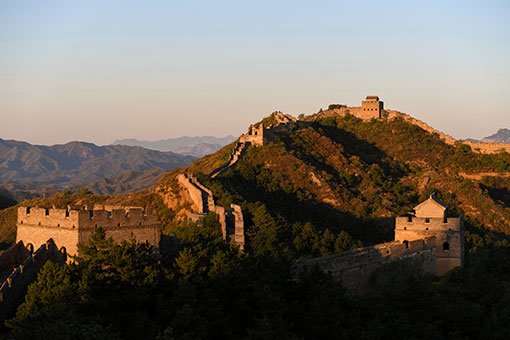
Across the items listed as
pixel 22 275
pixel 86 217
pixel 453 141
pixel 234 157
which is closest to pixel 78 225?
pixel 86 217

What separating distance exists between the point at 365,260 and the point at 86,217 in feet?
46.2

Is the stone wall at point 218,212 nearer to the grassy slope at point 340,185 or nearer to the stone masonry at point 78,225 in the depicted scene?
the grassy slope at point 340,185

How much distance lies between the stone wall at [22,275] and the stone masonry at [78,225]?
28 cm

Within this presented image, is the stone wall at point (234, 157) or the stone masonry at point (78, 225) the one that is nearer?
the stone masonry at point (78, 225)

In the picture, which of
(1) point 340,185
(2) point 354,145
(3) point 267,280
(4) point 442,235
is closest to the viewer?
(3) point 267,280

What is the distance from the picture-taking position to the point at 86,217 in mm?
21016

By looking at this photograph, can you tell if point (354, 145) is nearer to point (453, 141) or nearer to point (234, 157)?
point (453, 141)

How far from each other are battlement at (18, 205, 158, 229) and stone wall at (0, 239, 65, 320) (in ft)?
2.30

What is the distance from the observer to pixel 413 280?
30.8 meters

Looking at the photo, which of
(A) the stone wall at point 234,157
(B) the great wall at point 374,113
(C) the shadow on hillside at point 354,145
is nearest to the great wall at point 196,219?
(A) the stone wall at point 234,157

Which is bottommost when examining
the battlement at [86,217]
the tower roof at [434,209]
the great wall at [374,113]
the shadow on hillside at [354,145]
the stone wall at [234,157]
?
the battlement at [86,217]

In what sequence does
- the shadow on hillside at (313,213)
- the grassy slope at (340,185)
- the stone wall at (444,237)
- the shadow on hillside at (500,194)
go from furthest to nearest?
1. the shadow on hillside at (500,194)
2. the shadow on hillside at (313,213)
3. the grassy slope at (340,185)
4. the stone wall at (444,237)

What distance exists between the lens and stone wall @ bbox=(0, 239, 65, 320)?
1898cm

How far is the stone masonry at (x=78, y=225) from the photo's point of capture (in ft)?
69.1
